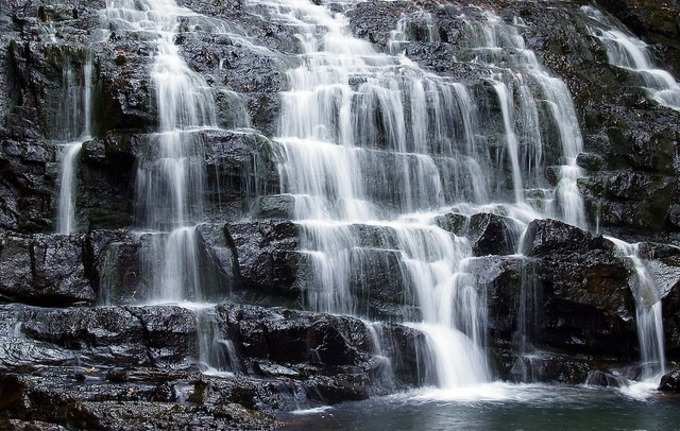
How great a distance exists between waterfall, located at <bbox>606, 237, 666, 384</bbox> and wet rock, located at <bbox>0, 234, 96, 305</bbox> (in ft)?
33.8

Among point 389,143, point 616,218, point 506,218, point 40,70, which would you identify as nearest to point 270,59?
point 389,143

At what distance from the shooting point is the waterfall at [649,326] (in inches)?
563

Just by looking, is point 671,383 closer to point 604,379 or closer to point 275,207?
point 604,379

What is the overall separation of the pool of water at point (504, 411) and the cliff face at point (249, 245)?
20.2 inches

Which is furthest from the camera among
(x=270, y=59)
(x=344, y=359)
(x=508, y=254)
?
(x=270, y=59)

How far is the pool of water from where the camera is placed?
10.6 meters

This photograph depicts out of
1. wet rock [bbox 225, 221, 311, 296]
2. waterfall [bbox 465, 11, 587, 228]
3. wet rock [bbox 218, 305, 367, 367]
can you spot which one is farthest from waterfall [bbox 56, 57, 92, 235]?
waterfall [bbox 465, 11, 587, 228]

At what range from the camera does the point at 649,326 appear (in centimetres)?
1452

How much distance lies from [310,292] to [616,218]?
8203 mm

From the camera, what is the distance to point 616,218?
58.6 feet

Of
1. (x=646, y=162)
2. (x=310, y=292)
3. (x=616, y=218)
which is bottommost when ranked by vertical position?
(x=310, y=292)

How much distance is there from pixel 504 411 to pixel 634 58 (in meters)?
17.0

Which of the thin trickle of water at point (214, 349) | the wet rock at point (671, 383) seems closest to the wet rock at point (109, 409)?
the thin trickle of water at point (214, 349)

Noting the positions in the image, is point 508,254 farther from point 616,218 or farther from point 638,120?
point 638,120
